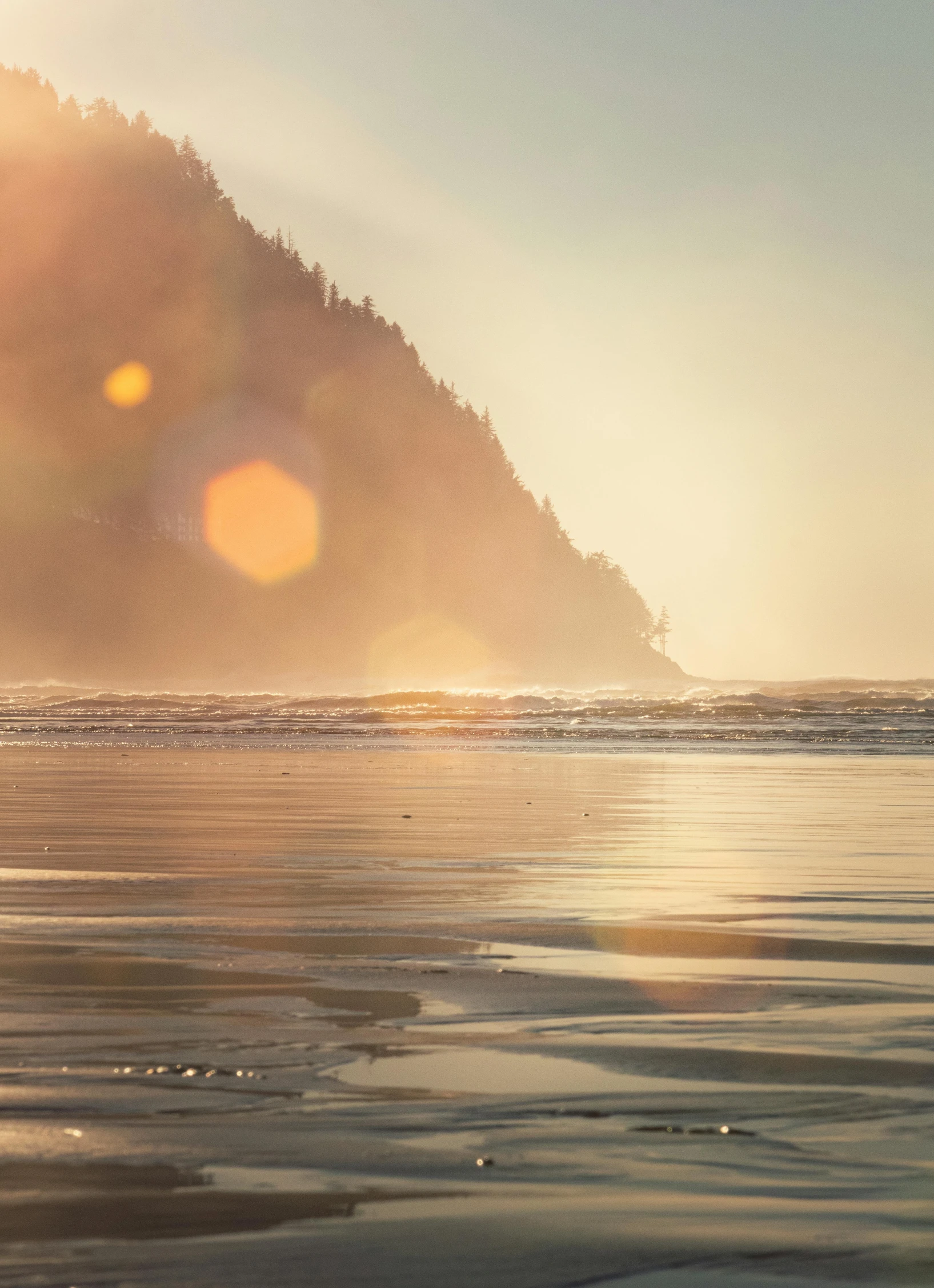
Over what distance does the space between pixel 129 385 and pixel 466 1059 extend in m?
113

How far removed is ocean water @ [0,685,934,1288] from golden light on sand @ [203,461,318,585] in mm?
103795

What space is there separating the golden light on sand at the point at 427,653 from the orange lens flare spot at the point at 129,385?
28.9 meters

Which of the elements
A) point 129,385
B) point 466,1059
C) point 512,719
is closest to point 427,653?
point 129,385

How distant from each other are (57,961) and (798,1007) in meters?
2.19

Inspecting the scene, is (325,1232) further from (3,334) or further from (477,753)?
(3,334)

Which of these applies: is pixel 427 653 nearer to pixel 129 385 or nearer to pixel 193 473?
pixel 193 473

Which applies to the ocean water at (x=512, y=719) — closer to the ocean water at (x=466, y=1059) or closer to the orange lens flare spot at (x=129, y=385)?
the ocean water at (x=466, y=1059)

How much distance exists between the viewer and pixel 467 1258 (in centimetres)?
182

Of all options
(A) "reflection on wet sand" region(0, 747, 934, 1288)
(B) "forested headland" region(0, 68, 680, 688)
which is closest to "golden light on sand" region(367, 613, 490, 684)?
(B) "forested headland" region(0, 68, 680, 688)

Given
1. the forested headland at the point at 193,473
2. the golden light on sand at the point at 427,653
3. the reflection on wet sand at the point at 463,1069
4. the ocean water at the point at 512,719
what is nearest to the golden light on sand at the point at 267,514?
the forested headland at the point at 193,473

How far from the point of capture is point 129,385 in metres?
109

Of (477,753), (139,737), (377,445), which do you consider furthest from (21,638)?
(477,753)

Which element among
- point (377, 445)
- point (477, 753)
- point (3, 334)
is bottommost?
point (477, 753)

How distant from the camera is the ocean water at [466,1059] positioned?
187 centimetres
